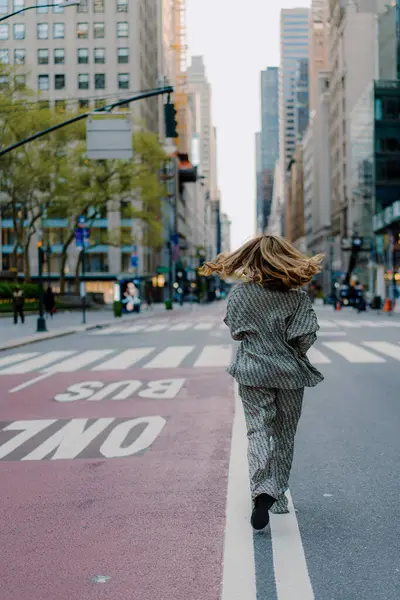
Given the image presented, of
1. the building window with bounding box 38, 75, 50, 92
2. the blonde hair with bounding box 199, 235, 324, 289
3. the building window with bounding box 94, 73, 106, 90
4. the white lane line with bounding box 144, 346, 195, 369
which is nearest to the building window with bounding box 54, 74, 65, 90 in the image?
the building window with bounding box 38, 75, 50, 92

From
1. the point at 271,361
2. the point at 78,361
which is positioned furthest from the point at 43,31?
the point at 271,361

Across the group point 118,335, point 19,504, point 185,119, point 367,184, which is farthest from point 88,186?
point 185,119

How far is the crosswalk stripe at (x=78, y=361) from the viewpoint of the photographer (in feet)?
51.4

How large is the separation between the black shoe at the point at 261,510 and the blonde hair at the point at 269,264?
1.27 metres

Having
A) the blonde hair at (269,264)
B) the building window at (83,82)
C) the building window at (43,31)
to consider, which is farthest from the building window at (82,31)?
the blonde hair at (269,264)

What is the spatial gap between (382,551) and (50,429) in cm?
501

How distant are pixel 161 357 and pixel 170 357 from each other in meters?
0.22

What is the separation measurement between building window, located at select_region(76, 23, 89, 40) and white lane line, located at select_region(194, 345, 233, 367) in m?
72.8

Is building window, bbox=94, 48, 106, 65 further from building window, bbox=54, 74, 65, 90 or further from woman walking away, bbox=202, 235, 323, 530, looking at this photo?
woman walking away, bbox=202, 235, 323, 530

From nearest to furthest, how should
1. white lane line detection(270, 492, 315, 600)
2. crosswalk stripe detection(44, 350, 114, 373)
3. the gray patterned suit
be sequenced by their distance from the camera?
white lane line detection(270, 492, 315, 600) < the gray patterned suit < crosswalk stripe detection(44, 350, 114, 373)

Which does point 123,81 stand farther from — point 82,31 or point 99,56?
point 82,31

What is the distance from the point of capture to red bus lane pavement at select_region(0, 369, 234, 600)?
13.3 ft

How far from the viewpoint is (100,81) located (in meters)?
87.6

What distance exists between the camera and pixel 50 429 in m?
8.72
